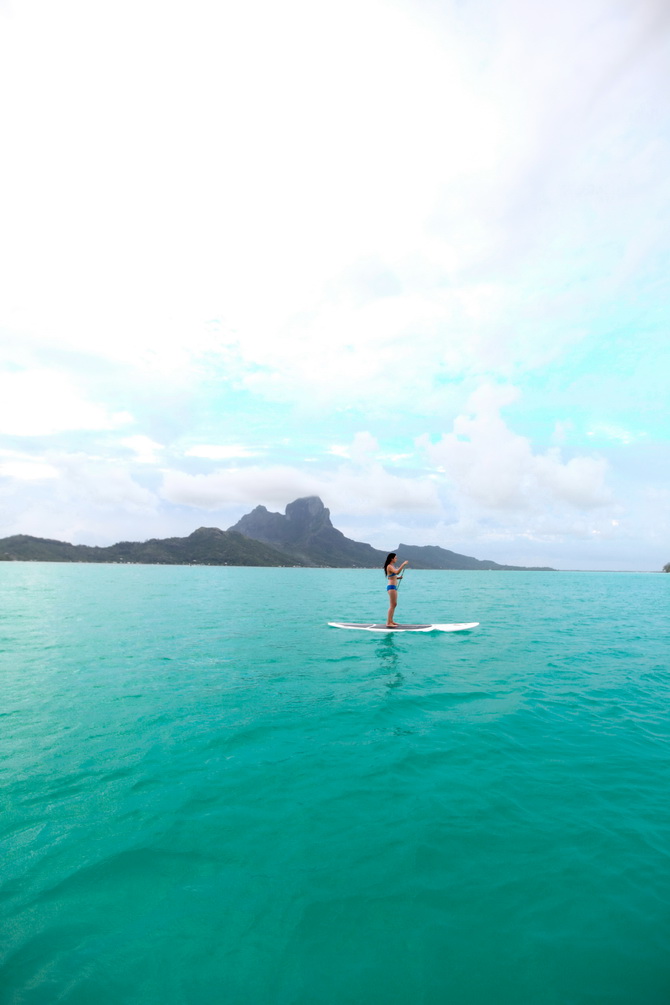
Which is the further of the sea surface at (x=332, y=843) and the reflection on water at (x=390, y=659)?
the reflection on water at (x=390, y=659)

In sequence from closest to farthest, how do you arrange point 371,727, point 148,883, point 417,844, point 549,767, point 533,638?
point 148,883
point 417,844
point 549,767
point 371,727
point 533,638

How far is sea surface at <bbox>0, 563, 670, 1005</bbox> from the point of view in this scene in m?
4.73

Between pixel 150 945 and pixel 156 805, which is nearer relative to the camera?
pixel 150 945

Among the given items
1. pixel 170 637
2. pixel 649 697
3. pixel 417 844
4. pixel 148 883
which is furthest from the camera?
pixel 170 637

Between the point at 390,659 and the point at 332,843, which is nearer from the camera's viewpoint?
the point at 332,843

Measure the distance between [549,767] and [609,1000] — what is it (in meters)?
5.40

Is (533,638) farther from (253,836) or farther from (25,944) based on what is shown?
(25,944)

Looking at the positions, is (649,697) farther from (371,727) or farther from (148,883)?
(148,883)

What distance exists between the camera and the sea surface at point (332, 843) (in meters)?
4.73

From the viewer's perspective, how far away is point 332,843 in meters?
6.82

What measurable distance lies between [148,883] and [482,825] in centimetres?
526

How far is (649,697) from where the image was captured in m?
14.8

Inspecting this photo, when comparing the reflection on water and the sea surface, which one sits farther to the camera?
the reflection on water

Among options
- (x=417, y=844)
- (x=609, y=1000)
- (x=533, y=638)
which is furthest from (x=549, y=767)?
(x=533, y=638)
